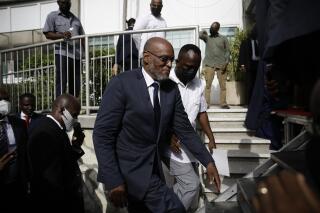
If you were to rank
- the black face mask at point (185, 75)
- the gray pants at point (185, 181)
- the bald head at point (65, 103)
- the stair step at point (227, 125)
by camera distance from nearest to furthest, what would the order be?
the gray pants at point (185, 181), the bald head at point (65, 103), the black face mask at point (185, 75), the stair step at point (227, 125)

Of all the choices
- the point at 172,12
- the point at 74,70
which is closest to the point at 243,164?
the point at 74,70

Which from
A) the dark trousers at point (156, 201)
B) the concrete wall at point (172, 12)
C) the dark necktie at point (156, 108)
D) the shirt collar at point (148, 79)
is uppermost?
the concrete wall at point (172, 12)

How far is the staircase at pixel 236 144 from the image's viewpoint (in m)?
4.66

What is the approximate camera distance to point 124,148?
2.83 metres

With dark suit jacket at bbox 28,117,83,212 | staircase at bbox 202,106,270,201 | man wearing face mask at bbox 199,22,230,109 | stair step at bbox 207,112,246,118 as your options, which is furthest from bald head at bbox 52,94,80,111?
man wearing face mask at bbox 199,22,230,109

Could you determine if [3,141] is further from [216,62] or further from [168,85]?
[216,62]

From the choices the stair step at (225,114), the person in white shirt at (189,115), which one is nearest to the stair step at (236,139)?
the stair step at (225,114)

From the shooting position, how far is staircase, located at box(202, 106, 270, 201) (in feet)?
15.3

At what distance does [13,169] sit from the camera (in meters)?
3.80

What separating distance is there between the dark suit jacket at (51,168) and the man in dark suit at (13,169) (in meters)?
0.33

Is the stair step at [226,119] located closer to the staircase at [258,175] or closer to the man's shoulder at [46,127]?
the staircase at [258,175]

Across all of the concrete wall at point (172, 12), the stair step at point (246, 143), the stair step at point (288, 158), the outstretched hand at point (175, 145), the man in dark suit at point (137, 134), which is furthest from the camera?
the concrete wall at point (172, 12)

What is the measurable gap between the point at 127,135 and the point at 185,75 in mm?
1308

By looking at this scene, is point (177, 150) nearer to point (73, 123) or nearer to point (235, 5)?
point (73, 123)
